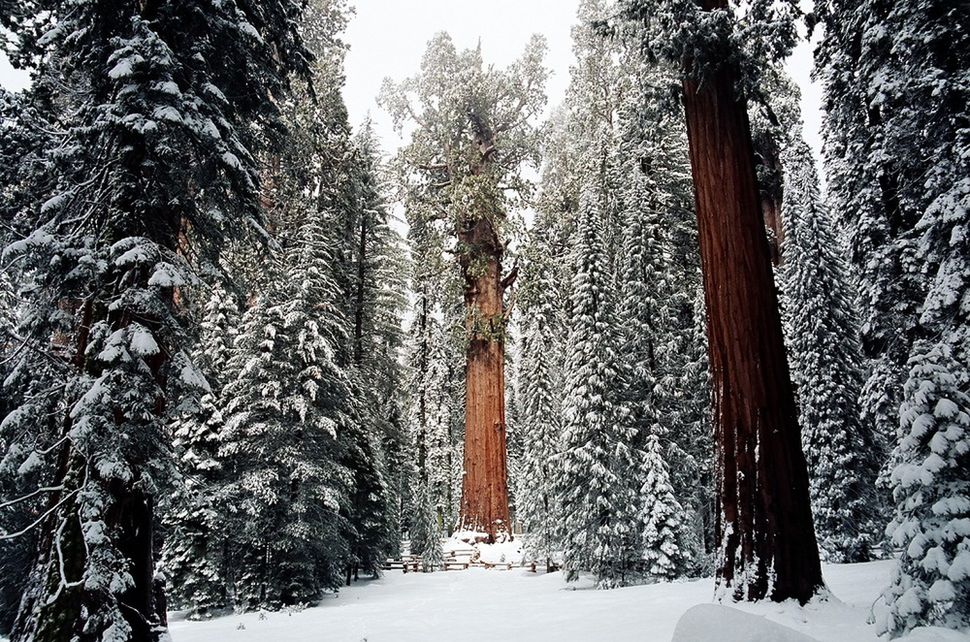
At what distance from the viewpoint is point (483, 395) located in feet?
64.4

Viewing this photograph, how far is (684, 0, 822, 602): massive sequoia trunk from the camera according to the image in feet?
18.6

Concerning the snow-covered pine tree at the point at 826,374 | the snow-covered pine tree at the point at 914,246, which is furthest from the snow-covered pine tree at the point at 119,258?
the snow-covered pine tree at the point at 826,374

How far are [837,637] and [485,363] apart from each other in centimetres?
1555

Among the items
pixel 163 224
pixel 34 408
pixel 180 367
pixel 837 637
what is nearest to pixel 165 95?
pixel 163 224

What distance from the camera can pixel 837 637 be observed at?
186 inches

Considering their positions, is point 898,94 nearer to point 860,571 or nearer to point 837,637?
point 837,637

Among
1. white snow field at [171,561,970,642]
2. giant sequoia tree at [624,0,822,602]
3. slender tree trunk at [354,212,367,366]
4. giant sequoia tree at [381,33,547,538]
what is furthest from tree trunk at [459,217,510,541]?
giant sequoia tree at [624,0,822,602]

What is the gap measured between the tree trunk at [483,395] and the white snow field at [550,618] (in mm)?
4614

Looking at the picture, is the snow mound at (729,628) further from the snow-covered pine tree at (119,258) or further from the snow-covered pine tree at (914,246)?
the snow-covered pine tree at (119,258)

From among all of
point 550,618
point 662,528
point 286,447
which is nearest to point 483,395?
point 662,528

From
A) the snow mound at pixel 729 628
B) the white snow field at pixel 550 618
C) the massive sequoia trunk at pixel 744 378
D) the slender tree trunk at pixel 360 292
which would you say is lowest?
the white snow field at pixel 550 618

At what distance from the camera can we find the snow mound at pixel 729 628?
340 cm

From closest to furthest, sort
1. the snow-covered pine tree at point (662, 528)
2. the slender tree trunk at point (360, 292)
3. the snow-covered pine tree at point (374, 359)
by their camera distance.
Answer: the snow-covered pine tree at point (662, 528), the snow-covered pine tree at point (374, 359), the slender tree trunk at point (360, 292)

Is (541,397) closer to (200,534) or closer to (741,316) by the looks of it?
(200,534)
